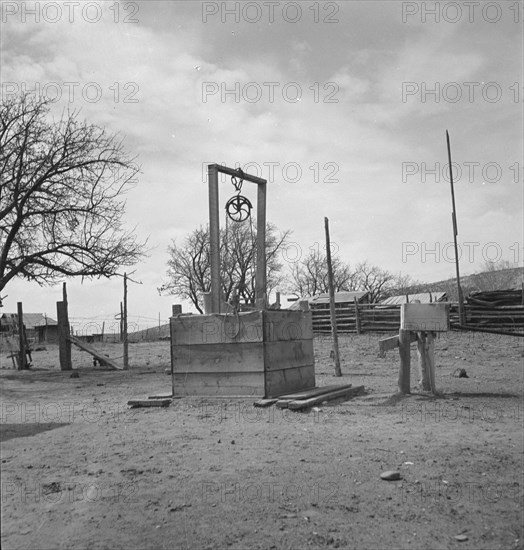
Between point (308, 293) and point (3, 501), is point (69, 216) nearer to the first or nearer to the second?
point (3, 501)

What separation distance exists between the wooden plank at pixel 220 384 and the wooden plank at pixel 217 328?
497 millimetres

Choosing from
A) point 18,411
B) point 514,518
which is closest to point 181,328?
point 18,411

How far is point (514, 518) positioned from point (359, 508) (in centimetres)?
99

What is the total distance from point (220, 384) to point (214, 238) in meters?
2.19

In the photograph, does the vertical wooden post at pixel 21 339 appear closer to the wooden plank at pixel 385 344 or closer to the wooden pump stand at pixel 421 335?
the wooden plank at pixel 385 344

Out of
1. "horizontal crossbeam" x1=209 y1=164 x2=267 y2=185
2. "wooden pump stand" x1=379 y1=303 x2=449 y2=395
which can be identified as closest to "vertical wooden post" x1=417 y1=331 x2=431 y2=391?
"wooden pump stand" x1=379 y1=303 x2=449 y2=395

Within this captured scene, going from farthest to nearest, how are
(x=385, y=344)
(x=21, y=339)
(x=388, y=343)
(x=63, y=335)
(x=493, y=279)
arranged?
(x=493, y=279) → (x=21, y=339) → (x=63, y=335) → (x=388, y=343) → (x=385, y=344)

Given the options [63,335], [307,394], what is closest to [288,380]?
[307,394]

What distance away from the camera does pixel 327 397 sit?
8398mm

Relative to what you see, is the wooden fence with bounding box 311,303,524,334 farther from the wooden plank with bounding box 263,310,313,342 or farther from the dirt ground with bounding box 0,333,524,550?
the dirt ground with bounding box 0,333,524,550

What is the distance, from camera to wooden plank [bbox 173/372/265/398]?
854 cm

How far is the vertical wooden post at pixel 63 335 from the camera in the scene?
684 inches

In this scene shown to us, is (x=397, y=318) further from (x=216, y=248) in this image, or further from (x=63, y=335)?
(x=216, y=248)

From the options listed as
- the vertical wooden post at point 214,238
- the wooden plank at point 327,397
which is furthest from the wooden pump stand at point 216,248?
the wooden plank at point 327,397
